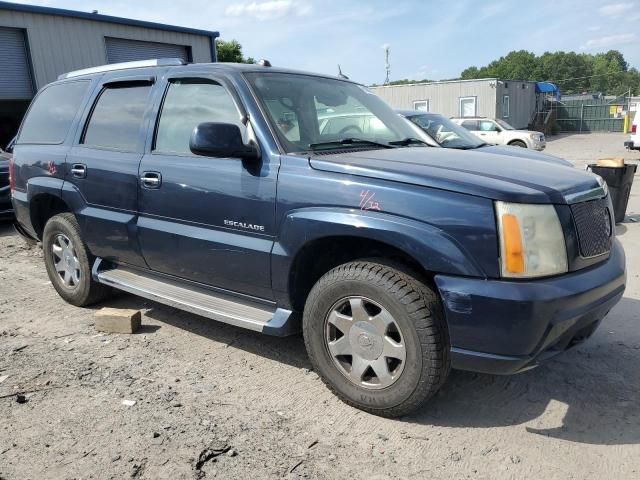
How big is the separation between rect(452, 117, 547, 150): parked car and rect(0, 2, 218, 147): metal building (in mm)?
11776

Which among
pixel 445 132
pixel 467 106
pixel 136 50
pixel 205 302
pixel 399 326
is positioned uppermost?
pixel 136 50

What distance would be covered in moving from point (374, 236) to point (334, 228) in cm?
24

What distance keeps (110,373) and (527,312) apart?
267cm

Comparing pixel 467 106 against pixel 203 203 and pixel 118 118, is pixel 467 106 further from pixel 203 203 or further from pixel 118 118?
pixel 203 203

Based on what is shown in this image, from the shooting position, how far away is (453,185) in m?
2.70

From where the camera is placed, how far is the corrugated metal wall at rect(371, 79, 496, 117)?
101ft

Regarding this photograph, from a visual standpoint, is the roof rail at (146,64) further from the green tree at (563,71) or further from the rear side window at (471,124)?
the green tree at (563,71)

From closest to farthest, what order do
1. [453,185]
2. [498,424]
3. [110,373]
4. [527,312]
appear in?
[527,312]
[453,185]
[498,424]
[110,373]

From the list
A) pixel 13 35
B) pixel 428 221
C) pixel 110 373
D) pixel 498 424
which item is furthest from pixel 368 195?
pixel 13 35

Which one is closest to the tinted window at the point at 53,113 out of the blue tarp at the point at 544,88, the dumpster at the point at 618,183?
the dumpster at the point at 618,183

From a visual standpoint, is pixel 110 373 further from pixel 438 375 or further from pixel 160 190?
pixel 438 375

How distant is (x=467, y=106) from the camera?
103 feet

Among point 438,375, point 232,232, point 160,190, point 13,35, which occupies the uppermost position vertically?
point 13,35

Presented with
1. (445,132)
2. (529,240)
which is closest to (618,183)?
(445,132)
